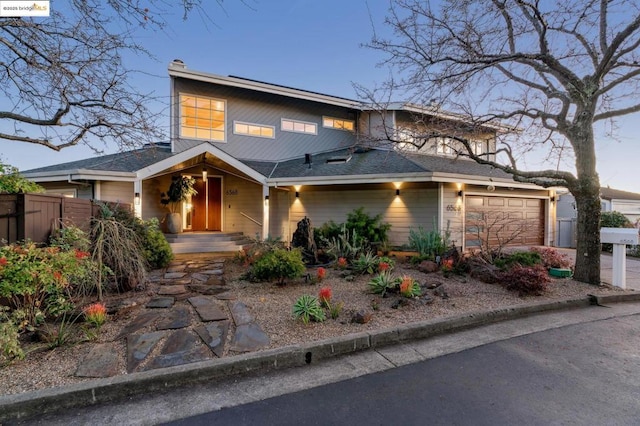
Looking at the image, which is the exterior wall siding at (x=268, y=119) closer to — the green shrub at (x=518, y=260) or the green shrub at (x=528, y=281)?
the green shrub at (x=518, y=260)

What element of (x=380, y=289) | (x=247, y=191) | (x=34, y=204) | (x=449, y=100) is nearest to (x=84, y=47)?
(x=34, y=204)

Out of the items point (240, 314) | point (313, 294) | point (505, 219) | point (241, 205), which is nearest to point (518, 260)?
point (505, 219)

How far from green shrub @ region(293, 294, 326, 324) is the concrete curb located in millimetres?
587

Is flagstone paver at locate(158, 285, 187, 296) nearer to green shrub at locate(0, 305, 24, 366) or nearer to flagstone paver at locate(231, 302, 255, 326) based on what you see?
flagstone paver at locate(231, 302, 255, 326)

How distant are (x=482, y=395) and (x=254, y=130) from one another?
39.6 ft

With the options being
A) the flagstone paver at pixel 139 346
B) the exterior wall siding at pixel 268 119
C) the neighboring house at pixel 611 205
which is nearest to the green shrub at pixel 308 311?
the flagstone paver at pixel 139 346

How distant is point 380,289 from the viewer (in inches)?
223

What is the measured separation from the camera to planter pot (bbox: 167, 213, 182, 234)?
10.8 meters

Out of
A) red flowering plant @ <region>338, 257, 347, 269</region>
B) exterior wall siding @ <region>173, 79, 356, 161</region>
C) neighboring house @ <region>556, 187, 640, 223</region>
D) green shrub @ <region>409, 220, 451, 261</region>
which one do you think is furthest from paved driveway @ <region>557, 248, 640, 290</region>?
exterior wall siding @ <region>173, 79, 356, 161</region>

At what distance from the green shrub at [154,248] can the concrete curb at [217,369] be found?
504 centimetres

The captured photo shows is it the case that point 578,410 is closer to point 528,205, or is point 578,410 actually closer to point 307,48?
point 307,48

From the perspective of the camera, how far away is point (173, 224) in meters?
10.8

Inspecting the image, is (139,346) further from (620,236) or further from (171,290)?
(620,236)

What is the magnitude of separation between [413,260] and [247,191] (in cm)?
687
